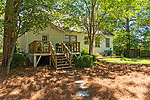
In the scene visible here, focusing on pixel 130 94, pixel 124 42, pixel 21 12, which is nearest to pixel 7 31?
pixel 21 12

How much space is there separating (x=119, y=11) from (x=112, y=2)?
899mm

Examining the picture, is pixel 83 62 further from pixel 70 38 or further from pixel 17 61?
pixel 70 38

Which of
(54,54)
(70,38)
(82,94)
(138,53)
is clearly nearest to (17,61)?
(54,54)

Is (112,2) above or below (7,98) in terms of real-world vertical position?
above

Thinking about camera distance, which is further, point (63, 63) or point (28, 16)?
point (63, 63)

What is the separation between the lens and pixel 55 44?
11.8 meters

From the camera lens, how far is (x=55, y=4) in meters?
7.95

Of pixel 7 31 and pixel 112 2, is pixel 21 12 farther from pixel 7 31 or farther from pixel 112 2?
pixel 112 2

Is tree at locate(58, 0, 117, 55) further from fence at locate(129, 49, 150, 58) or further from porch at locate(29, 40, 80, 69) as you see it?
fence at locate(129, 49, 150, 58)

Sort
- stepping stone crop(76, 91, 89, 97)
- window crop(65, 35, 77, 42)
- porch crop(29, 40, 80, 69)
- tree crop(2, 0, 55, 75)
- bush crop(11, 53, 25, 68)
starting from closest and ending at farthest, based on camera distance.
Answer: stepping stone crop(76, 91, 89, 97)
tree crop(2, 0, 55, 75)
bush crop(11, 53, 25, 68)
porch crop(29, 40, 80, 69)
window crop(65, 35, 77, 42)

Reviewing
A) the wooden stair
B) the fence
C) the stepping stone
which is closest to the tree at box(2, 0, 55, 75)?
the wooden stair

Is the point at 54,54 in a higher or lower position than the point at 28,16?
lower

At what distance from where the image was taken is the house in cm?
854

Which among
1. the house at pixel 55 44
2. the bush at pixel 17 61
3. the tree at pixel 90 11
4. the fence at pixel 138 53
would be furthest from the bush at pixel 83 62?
the fence at pixel 138 53
